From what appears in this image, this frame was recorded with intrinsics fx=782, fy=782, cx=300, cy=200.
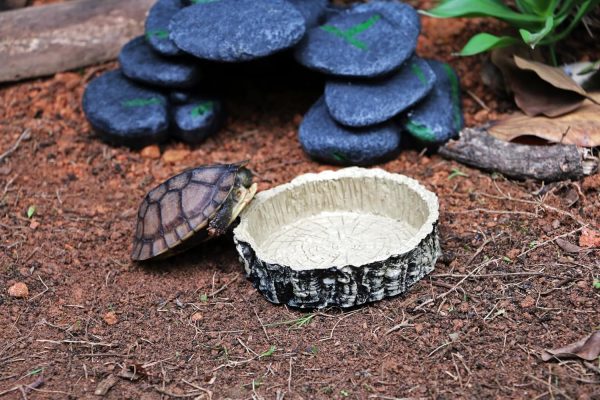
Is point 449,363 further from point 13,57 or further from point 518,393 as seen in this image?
point 13,57

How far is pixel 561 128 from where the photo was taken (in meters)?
3.79

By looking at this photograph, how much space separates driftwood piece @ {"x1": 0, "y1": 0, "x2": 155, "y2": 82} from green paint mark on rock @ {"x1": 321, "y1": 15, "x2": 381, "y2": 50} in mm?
1269

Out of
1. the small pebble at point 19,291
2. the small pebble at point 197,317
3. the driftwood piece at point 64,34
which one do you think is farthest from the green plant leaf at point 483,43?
the small pebble at point 19,291

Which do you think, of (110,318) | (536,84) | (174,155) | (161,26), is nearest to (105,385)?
(110,318)

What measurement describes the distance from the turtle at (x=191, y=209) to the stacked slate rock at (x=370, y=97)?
30.0 inches

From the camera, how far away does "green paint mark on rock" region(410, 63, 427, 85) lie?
405 cm

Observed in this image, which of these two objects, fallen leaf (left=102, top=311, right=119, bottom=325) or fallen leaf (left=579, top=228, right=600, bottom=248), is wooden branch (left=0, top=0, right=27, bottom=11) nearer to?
fallen leaf (left=102, top=311, right=119, bottom=325)

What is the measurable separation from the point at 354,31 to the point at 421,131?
0.66m

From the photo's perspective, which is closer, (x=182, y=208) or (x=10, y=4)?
(x=182, y=208)

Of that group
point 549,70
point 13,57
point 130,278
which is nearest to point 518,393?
point 130,278

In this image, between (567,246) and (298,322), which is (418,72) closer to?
(567,246)

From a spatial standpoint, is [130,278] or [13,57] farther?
[13,57]

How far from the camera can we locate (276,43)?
3.86 meters

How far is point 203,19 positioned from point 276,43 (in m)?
0.45
